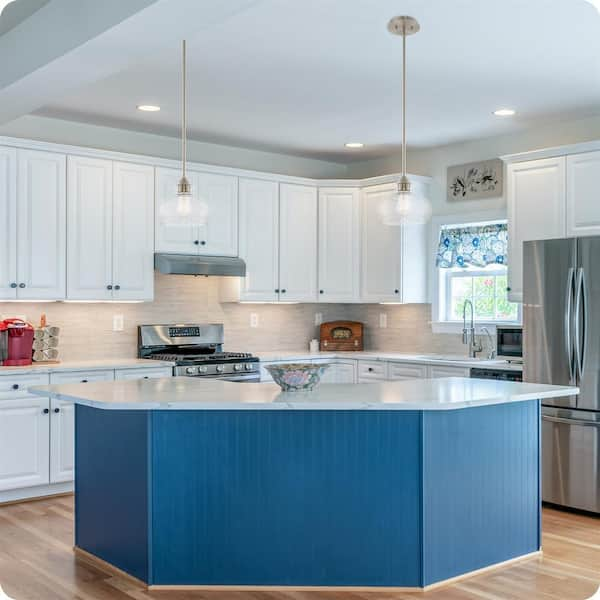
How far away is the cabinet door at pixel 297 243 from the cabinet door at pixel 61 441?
2.10m

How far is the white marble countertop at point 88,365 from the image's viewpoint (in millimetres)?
5020

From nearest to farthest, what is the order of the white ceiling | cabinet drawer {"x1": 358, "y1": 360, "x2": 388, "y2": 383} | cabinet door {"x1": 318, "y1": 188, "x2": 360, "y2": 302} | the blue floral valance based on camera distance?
the white ceiling → the blue floral valance → cabinet drawer {"x1": 358, "y1": 360, "x2": 388, "y2": 383} → cabinet door {"x1": 318, "y1": 188, "x2": 360, "y2": 302}

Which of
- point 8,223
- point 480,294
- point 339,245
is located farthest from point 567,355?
point 8,223

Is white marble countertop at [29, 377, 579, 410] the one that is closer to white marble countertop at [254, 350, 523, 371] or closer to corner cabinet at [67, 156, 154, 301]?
white marble countertop at [254, 350, 523, 371]

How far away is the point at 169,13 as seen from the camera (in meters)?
2.92

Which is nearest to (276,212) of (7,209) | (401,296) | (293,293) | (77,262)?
(293,293)

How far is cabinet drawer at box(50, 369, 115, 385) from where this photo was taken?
204 inches

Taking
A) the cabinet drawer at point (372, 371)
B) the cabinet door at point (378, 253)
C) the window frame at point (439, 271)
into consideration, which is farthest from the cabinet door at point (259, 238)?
the window frame at point (439, 271)

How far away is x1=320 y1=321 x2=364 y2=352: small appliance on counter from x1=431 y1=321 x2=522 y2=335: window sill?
0.77 meters

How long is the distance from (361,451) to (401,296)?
3.17 metres

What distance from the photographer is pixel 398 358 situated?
625 centimetres

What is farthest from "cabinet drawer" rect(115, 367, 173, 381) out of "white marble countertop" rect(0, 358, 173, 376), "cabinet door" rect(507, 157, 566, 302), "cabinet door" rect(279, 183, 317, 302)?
"cabinet door" rect(507, 157, 566, 302)

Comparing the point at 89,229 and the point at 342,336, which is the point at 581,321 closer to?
the point at 342,336

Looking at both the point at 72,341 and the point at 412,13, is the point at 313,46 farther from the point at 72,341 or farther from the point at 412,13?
the point at 72,341
